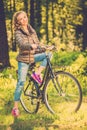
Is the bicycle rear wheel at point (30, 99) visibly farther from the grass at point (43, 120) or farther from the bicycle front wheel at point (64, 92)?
the bicycle front wheel at point (64, 92)

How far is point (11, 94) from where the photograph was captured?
8891mm

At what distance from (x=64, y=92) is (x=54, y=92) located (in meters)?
0.28

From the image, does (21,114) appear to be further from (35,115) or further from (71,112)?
(71,112)

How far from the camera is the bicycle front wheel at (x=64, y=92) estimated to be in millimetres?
7023

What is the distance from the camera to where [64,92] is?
7309 millimetres

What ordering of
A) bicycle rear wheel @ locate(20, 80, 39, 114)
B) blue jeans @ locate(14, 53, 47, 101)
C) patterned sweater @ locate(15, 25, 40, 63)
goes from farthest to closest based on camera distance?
bicycle rear wheel @ locate(20, 80, 39, 114) → blue jeans @ locate(14, 53, 47, 101) → patterned sweater @ locate(15, 25, 40, 63)

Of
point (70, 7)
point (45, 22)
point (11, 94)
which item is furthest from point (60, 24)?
point (11, 94)

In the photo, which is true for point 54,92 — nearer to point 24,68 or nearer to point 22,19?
point 24,68

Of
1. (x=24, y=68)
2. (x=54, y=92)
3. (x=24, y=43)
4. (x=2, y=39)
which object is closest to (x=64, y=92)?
(x=54, y=92)

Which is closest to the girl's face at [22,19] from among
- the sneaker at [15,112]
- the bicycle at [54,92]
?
the bicycle at [54,92]

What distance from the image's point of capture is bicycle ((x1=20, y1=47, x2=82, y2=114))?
7082 millimetres

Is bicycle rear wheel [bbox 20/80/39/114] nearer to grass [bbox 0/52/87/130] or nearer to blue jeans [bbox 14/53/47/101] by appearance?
grass [bbox 0/52/87/130]

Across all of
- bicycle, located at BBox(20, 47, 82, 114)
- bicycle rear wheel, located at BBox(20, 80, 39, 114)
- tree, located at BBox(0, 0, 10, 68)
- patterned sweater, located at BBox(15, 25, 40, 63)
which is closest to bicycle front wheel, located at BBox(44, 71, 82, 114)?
bicycle, located at BBox(20, 47, 82, 114)

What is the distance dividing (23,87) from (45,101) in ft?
2.14
